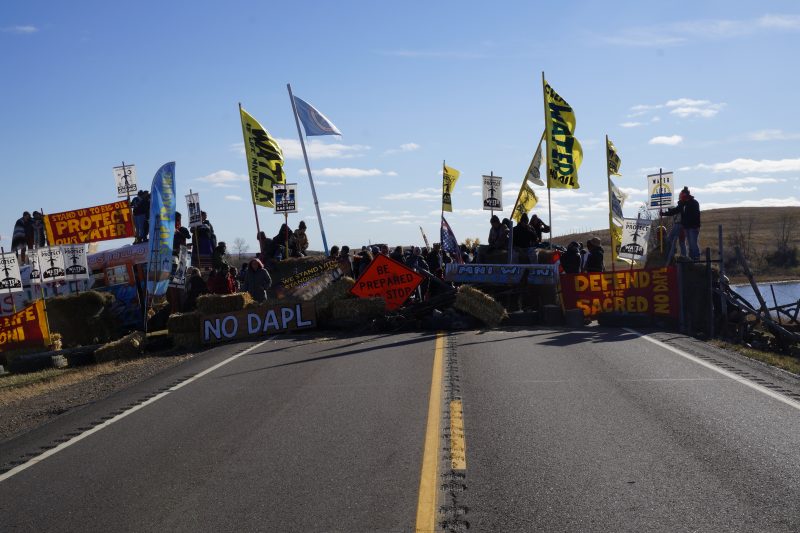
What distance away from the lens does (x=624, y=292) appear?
19891 millimetres

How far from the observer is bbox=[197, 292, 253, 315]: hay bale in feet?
64.3

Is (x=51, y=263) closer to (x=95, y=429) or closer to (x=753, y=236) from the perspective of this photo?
(x=95, y=429)

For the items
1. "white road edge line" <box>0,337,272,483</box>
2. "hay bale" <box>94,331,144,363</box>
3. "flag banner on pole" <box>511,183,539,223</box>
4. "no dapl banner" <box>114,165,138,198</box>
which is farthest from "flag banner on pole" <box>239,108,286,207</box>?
"white road edge line" <box>0,337,272,483</box>

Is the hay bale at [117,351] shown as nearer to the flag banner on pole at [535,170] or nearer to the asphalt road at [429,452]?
the asphalt road at [429,452]

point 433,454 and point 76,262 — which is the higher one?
point 76,262

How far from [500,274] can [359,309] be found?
12.0 feet

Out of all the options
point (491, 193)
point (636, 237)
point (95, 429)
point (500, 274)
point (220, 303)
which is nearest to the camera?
point (95, 429)

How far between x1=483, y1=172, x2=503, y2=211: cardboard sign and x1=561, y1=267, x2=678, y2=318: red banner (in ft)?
20.3

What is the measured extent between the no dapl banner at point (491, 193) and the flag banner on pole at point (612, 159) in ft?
10.7

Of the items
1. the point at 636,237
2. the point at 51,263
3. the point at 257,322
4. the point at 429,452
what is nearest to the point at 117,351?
the point at 257,322

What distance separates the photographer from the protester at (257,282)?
21531 millimetres

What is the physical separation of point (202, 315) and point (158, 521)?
44.8ft

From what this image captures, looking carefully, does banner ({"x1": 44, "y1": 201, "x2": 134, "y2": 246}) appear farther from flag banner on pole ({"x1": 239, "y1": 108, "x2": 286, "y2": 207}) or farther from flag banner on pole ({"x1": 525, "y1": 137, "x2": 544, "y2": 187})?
flag banner on pole ({"x1": 525, "y1": 137, "x2": 544, "y2": 187})

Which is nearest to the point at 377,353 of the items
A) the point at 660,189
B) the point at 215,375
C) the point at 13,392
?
the point at 215,375
